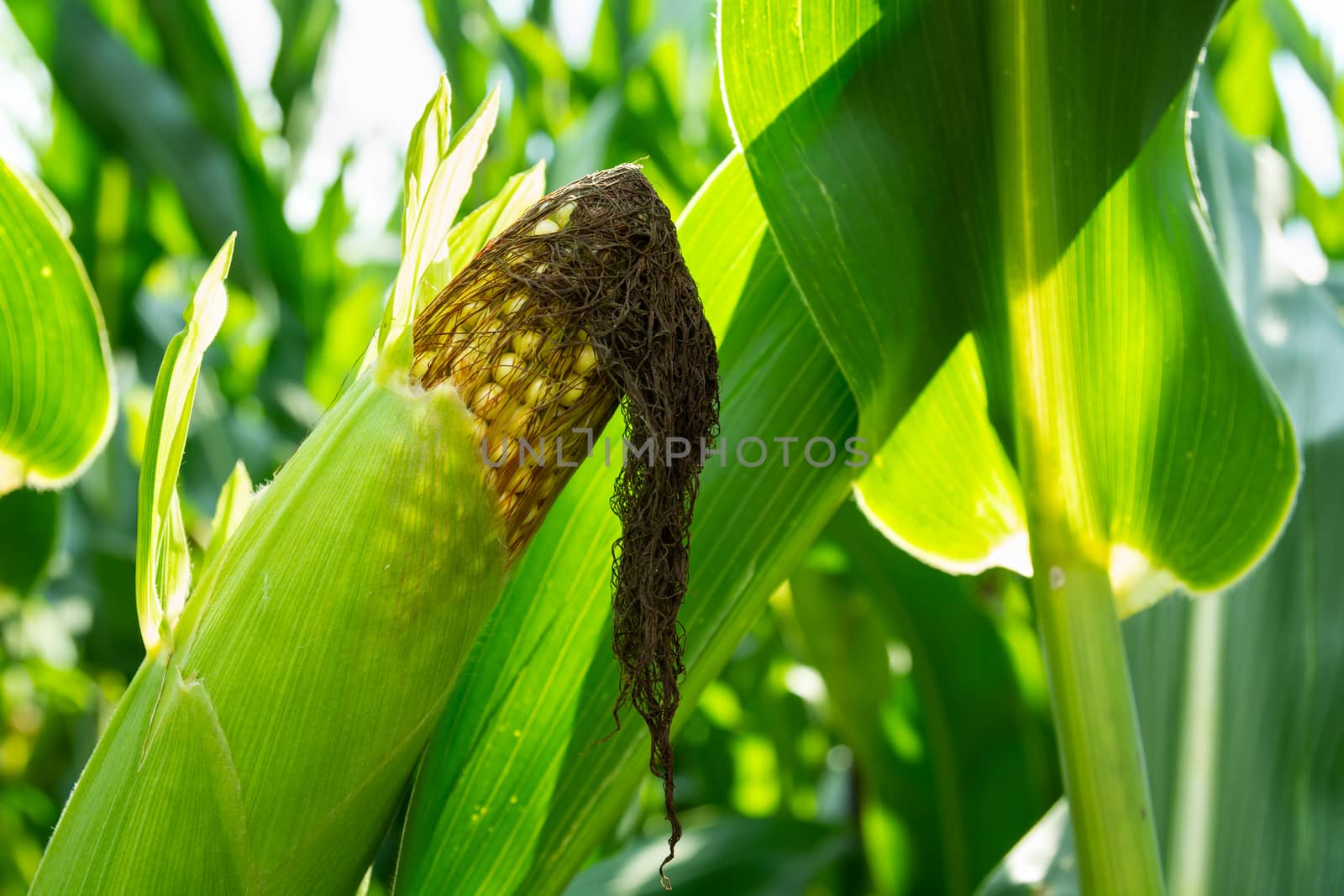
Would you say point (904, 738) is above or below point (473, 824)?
below

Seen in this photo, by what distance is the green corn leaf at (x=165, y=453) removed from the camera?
50cm

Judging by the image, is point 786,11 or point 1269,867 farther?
point 1269,867

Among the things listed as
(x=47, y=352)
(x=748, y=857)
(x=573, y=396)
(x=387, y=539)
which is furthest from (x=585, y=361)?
(x=748, y=857)

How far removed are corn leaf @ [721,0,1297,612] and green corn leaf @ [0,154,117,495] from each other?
18.3 inches

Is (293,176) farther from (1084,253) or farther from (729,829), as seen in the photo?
(1084,253)

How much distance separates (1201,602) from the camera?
0.85 metres

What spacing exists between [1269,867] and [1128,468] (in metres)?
0.38

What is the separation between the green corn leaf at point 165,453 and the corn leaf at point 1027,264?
32 cm

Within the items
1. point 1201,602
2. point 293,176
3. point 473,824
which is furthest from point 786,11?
point 293,176

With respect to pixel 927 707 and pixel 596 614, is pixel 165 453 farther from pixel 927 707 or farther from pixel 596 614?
pixel 927 707

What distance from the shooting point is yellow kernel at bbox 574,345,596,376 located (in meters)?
0.50

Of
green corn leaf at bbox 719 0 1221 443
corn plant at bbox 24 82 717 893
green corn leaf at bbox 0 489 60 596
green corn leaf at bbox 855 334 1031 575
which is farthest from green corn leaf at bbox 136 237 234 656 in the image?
green corn leaf at bbox 0 489 60 596

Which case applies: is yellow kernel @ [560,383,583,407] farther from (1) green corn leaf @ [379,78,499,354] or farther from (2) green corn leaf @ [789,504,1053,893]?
(2) green corn leaf @ [789,504,1053,893]

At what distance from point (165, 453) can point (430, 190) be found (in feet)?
0.64
